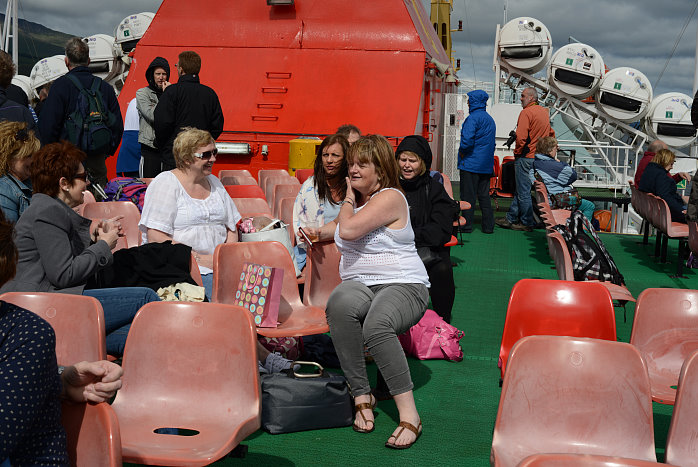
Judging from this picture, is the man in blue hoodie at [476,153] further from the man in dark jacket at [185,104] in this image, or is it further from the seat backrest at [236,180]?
the man in dark jacket at [185,104]

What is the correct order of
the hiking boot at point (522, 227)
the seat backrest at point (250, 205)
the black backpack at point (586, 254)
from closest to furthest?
the black backpack at point (586, 254)
the seat backrest at point (250, 205)
the hiking boot at point (522, 227)

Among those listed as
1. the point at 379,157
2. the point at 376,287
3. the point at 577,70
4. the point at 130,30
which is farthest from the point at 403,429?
the point at 130,30

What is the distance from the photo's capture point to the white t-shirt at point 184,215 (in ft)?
14.1

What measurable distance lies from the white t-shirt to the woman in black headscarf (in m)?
2.94

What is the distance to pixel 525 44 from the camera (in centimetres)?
1914

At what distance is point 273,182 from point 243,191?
1.76 meters

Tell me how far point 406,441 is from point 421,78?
746 cm

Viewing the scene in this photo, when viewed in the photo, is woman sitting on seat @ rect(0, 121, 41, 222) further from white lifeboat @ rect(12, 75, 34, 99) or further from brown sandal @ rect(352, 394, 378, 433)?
white lifeboat @ rect(12, 75, 34, 99)

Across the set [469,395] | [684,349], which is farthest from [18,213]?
[684,349]

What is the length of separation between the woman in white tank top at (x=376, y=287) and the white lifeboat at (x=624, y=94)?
16755 millimetres

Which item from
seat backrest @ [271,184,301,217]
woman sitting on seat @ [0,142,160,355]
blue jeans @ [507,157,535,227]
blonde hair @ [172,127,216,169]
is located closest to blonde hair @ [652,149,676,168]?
blue jeans @ [507,157,535,227]

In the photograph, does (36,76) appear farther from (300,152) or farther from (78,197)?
(78,197)

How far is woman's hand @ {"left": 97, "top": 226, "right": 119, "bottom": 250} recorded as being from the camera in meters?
3.53

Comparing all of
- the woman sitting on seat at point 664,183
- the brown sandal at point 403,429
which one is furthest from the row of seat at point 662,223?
the brown sandal at point 403,429
